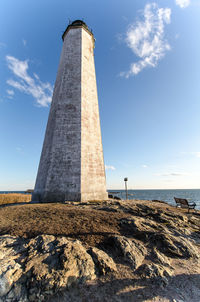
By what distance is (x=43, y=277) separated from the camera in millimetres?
2881

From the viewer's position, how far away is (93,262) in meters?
3.42

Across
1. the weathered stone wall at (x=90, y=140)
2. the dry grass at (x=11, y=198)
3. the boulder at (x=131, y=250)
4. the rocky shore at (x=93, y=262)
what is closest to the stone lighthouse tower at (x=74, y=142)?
the weathered stone wall at (x=90, y=140)

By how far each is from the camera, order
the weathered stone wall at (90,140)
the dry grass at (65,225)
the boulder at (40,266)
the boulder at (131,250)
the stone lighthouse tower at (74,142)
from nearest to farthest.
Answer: the boulder at (40,266)
the boulder at (131,250)
the dry grass at (65,225)
the stone lighthouse tower at (74,142)
the weathered stone wall at (90,140)

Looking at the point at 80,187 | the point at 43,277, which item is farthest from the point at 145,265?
the point at 80,187

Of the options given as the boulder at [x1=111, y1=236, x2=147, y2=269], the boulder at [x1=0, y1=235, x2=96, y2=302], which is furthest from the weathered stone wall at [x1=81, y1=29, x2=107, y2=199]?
the boulder at [x1=0, y1=235, x2=96, y2=302]

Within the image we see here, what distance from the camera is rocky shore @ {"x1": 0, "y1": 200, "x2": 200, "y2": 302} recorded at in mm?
2785

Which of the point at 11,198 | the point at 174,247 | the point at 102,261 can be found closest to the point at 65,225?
the point at 102,261

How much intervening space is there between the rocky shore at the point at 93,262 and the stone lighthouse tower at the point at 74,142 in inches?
214

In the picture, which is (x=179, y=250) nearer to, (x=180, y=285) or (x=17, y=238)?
(x=180, y=285)

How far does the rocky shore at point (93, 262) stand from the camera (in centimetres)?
279

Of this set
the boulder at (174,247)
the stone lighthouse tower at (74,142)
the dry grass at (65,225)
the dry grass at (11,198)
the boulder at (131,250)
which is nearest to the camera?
the boulder at (131,250)

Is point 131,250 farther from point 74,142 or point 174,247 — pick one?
point 74,142

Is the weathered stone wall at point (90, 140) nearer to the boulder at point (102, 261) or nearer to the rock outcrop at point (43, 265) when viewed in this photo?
the rock outcrop at point (43, 265)

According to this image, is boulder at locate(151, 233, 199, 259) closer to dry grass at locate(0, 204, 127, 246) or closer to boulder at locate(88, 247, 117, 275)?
dry grass at locate(0, 204, 127, 246)
